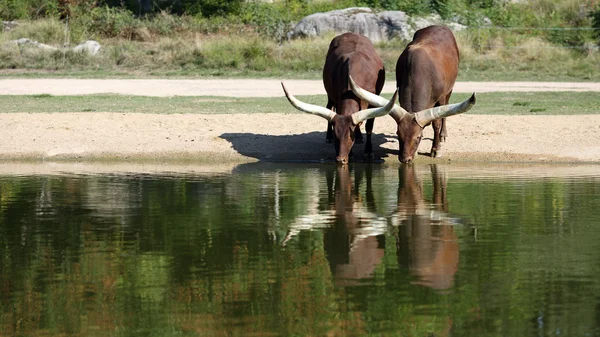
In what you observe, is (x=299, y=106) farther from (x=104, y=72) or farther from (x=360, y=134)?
(x=104, y=72)

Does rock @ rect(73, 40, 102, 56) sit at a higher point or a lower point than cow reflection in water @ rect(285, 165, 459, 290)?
higher

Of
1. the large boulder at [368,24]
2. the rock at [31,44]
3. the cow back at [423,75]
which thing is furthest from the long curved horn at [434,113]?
the rock at [31,44]

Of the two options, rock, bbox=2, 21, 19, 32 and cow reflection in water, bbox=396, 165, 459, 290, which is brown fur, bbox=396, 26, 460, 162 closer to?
cow reflection in water, bbox=396, 165, 459, 290

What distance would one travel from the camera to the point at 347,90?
18.5 m

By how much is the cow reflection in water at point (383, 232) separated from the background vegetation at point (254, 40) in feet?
68.4

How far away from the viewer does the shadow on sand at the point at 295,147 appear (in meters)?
19.8

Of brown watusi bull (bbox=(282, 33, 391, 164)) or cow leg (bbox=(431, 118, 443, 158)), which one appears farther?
cow leg (bbox=(431, 118, 443, 158))

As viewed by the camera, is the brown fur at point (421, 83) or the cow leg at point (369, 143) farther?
the cow leg at point (369, 143)

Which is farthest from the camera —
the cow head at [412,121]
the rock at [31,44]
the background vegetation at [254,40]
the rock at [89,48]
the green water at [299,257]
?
the rock at [31,44]

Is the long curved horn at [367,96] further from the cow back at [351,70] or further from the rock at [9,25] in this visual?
the rock at [9,25]

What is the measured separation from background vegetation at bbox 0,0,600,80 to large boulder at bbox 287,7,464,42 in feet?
2.92

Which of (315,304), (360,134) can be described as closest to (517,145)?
(360,134)

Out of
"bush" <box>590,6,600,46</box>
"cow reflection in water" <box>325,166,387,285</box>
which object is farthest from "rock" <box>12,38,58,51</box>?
"cow reflection in water" <box>325,166,387,285</box>

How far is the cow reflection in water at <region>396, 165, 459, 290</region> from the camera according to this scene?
367 inches
